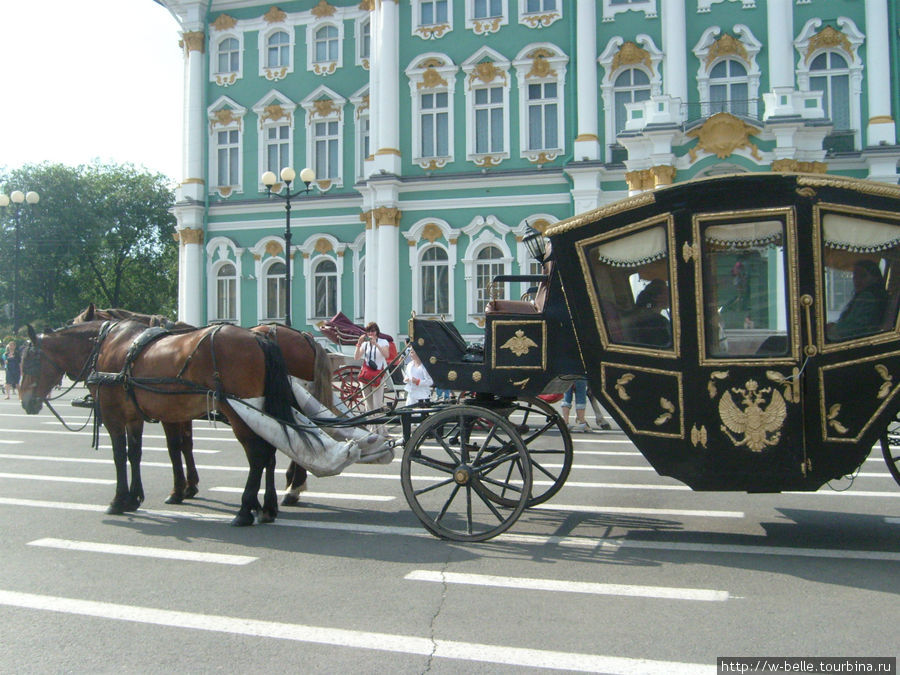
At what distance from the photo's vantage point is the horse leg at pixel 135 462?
8039mm

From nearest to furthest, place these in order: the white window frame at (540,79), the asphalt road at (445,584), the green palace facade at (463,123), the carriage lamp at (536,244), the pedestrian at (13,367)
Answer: the asphalt road at (445,584), the carriage lamp at (536,244), the green palace facade at (463,123), the pedestrian at (13,367), the white window frame at (540,79)

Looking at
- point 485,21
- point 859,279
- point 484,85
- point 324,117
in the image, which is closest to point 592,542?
point 859,279

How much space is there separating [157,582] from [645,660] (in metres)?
3.44

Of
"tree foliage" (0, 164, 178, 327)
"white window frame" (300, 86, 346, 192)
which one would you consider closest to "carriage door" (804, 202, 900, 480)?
"white window frame" (300, 86, 346, 192)

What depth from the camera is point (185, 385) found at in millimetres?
7629

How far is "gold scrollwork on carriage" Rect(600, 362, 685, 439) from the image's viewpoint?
6.11 metres

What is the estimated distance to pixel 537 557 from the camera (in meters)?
6.20

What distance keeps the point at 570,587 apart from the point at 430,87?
23764mm

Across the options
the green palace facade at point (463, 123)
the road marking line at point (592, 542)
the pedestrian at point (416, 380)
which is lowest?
the road marking line at point (592, 542)

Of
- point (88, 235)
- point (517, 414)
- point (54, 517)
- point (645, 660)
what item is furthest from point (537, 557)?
point (88, 235)

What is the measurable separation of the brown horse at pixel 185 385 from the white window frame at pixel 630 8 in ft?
70.2

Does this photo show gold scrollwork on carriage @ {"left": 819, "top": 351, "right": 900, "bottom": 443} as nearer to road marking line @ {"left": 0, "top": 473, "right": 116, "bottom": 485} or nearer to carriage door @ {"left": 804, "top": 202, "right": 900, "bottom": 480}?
carriage door @ {"left": 804, "top": 202, "right": 900, "bottom": 480}

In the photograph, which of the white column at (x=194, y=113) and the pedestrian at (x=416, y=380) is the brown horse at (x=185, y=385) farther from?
the white column at (x=194, y=113)

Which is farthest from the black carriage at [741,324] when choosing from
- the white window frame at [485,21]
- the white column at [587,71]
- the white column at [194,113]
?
the white column at [194,113]
